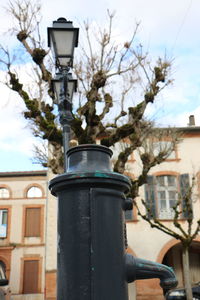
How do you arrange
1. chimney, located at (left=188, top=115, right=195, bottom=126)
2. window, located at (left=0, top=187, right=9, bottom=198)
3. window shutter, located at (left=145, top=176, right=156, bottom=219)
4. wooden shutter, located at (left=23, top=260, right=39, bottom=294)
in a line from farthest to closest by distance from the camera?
window, located at (left=0, top=187, right=9, bottom=198)
wooden shutter, located at (left=23, top=260, right=39, bottom=294)
chimney, located at (left=188, top=115, right=195, bottom=126)
window shutter, located at (left=145, top=176, right=156, bottom=219)

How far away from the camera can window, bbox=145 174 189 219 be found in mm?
16188

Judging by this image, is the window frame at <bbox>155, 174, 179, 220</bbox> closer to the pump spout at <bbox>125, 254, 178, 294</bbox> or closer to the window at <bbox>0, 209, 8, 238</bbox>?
the window at <bbox>0, 209, 8, 238</bbox>

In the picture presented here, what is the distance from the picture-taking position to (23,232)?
2369cm

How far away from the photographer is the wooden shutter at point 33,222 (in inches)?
936

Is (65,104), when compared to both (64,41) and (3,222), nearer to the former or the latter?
(64,41)

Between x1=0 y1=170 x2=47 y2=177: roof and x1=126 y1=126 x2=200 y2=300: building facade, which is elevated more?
x1=0 y1=170 x2=47 y2=177: roof

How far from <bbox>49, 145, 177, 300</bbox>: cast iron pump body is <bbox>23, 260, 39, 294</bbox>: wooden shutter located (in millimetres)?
22939

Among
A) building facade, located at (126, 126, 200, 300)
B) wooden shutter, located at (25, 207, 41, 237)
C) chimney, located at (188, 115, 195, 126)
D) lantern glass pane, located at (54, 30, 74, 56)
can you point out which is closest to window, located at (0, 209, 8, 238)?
wooden shutter, located at (25, 207, 41, 237)

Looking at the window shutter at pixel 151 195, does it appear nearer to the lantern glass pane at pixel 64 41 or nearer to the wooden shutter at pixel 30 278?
the wooden shutter at pixel 30 278

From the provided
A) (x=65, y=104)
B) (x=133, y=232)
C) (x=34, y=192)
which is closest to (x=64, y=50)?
(x=65, y=104)

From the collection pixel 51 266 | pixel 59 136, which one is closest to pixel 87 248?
pixel 59 136

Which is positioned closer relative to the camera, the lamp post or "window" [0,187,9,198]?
the lamp post

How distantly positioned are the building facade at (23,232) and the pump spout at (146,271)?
22.4 m

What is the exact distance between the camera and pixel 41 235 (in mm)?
23609
